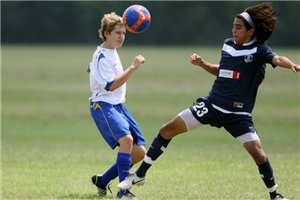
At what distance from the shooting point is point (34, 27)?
66000mm

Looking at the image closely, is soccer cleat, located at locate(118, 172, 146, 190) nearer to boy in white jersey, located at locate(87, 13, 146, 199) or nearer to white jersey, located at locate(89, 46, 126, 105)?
boy in white jersey, located at locate(87, 13, 146, 199)

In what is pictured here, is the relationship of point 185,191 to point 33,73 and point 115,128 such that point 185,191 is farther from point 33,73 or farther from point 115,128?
point 33,73

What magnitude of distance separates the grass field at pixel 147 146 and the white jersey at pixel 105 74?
123 cm

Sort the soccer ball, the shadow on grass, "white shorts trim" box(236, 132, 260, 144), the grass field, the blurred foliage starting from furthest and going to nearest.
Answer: the blurred foliage
the grass field
the soccer ball
the shadow on grass
"white shorts trim" box(236, 132, 260, 144)

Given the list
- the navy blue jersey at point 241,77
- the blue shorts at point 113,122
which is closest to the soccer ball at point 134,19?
the blue shorts at point 113,122

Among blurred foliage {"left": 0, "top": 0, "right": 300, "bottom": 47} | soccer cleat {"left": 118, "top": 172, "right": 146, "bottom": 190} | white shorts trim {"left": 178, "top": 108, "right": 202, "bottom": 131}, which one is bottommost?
blurred foliage {"left": 0, "top": 0, "right": 300, "bottom": 47}

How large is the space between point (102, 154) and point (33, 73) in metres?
18.5

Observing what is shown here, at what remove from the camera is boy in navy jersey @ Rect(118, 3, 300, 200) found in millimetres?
4879

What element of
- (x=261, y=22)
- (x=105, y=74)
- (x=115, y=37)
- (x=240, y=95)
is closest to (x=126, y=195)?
(x=105, y=74)

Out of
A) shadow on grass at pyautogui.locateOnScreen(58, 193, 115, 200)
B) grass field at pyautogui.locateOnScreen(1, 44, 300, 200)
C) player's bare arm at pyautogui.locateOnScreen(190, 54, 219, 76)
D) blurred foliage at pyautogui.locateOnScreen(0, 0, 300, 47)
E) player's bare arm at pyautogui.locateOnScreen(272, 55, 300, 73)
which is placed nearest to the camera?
player's bare arm at pyautogui.locateOnScreen(272, 55, 300, 73)

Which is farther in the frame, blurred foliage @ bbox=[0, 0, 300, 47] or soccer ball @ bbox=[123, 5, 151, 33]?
blurred foliage @ bbox=[0, 0, 300, 47]

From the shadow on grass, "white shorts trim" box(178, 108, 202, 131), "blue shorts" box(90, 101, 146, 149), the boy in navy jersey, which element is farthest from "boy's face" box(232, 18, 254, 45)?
the shadow on grass

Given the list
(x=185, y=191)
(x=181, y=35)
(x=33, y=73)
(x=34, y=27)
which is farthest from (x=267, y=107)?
(x=34, y=27)

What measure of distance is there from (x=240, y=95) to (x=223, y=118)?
→ 1.05ft
